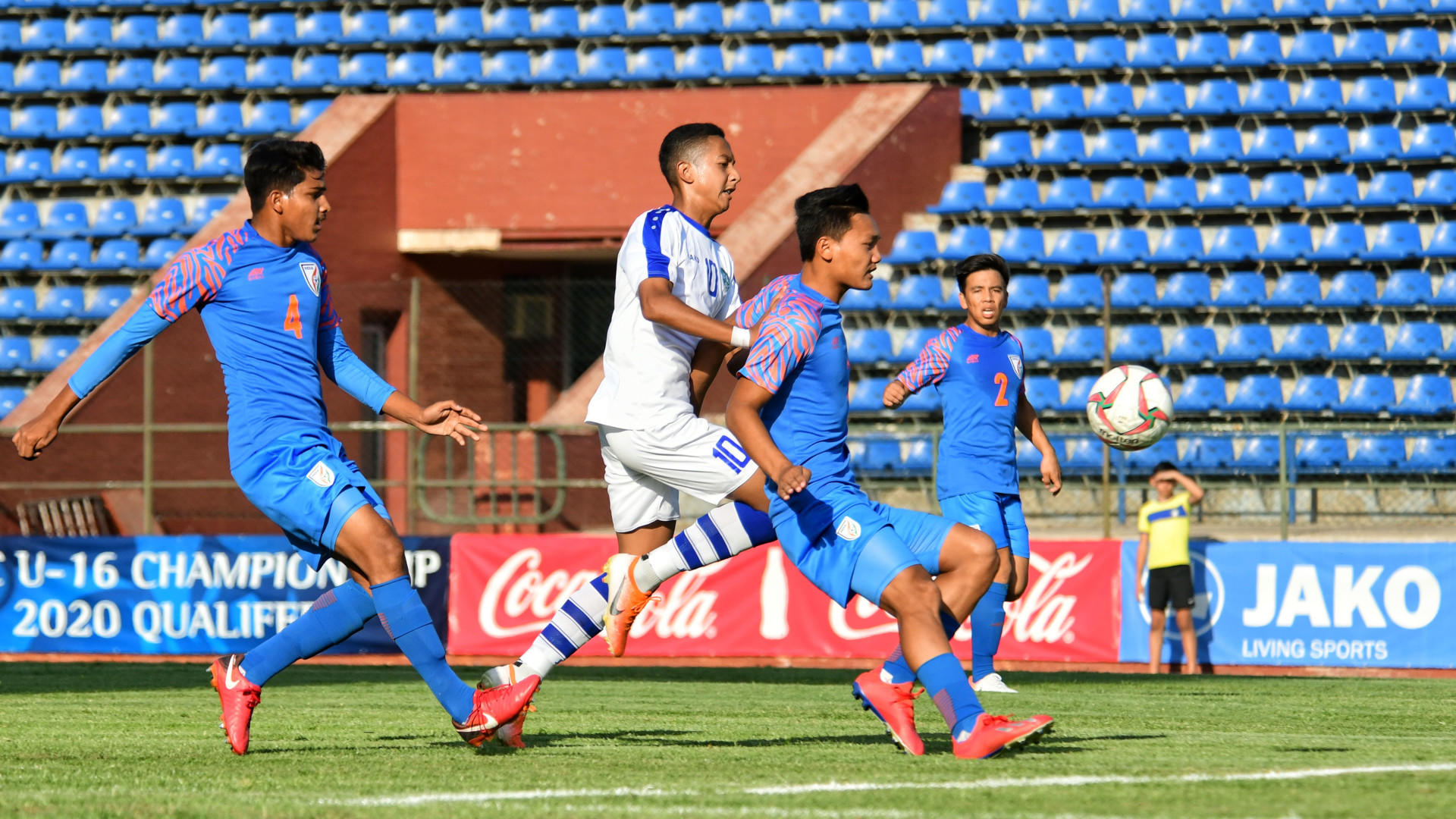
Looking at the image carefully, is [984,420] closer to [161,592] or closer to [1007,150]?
[161,592]

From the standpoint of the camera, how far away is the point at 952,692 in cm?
529

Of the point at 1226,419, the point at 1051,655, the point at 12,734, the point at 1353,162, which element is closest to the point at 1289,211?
the point at 1353,162

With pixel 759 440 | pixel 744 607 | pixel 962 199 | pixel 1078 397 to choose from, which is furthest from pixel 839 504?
pixel 962 199

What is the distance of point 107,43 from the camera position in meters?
23.3

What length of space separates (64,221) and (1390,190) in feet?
50.3

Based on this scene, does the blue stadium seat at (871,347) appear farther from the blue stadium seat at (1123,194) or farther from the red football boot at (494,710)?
the red football boot at (494,710)

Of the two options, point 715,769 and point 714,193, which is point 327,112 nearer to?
point 714,193

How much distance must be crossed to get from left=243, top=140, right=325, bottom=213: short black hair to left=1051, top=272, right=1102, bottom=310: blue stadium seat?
1340 centimetres

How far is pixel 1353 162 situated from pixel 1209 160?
150cm

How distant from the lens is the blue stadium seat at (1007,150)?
20.1m

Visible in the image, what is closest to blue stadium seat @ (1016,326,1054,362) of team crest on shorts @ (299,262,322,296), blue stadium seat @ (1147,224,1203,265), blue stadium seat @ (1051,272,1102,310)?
blue stadium seat @ (1051,272,1102,310)

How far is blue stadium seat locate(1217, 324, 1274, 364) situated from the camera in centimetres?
1811

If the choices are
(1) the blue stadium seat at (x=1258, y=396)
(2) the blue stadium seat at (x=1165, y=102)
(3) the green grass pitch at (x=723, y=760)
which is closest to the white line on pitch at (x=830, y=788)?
(3) the green grass pitch at (x=723, y=760)

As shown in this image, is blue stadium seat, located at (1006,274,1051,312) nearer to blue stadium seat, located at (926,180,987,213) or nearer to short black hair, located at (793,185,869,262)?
blue stadium seat, located at (926,180,987,213)
